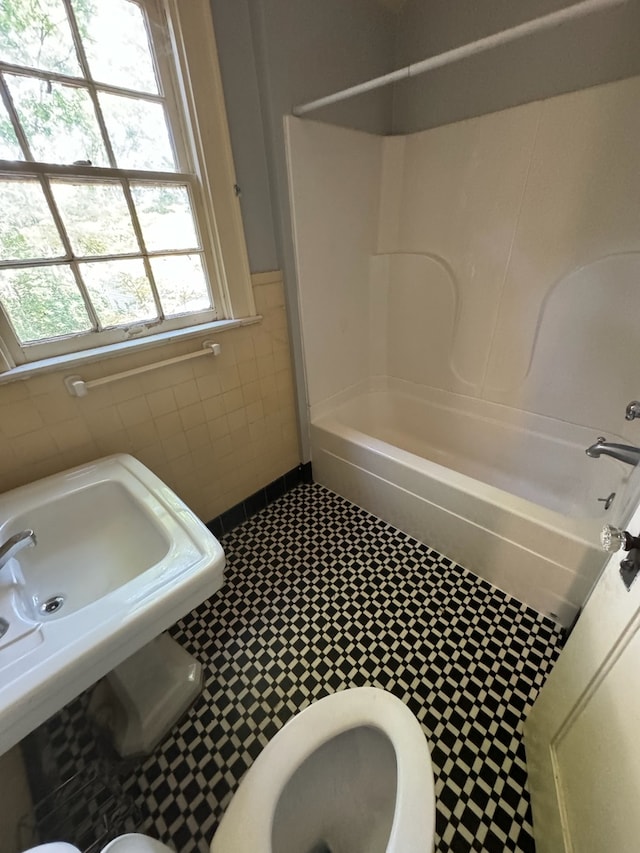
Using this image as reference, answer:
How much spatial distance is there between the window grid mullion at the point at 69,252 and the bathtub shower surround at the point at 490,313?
33.4 inches

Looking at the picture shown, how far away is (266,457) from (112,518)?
0.88m

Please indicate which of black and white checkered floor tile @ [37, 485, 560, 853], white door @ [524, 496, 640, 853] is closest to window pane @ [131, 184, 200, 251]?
black and white checkered floor tile @ [37, 485, 560, 853]

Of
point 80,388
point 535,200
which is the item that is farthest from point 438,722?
point 535,200

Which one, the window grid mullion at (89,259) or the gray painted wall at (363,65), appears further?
the gray painted wall at (363,65)

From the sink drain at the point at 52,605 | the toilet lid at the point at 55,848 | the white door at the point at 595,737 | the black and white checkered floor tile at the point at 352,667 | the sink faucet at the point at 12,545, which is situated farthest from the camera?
the black and white checkered floor tile at the point at 352,667

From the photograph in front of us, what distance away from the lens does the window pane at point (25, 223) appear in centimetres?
94

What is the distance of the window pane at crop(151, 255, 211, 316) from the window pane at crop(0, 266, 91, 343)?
0.89 feet

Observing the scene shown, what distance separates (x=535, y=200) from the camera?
1.46 meters

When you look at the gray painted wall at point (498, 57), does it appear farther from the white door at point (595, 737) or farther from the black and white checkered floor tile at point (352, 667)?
the black and white checkered floor tile at point (352, 667)

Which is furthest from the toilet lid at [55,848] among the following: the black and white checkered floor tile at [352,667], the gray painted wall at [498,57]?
the gray painted wall at [498,57]

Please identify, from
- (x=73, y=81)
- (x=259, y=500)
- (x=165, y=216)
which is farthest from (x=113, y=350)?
(x=259, y=500)

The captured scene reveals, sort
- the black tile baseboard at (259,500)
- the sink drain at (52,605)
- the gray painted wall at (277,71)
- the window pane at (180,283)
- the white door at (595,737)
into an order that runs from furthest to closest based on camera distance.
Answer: the black tile baseboard at (259,500) < the window pane at (180,283) < the gray painted wall at (277,71) < the sink drain at (52,605) < the white door at (595,737)

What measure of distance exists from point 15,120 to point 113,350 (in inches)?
24.0

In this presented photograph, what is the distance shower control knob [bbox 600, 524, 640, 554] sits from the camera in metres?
0.61
